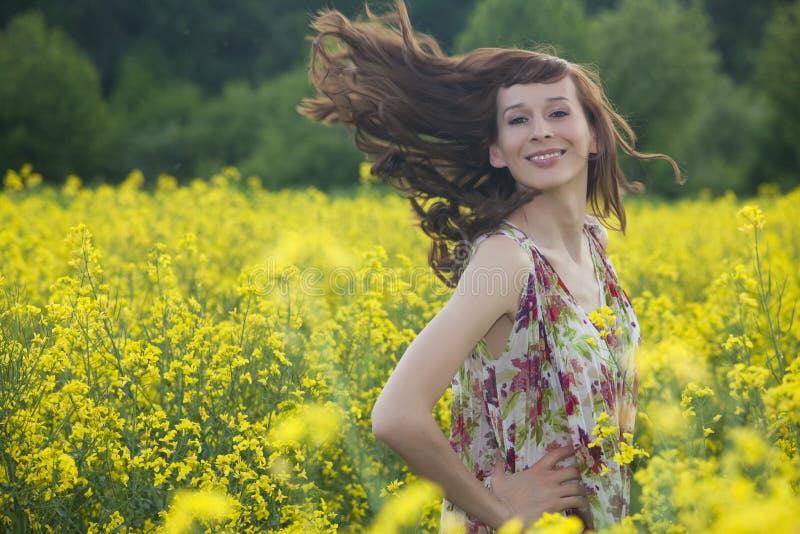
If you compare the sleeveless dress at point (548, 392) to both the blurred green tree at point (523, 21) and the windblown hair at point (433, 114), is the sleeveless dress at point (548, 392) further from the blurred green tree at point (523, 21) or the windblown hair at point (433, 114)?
the blurred green tree at point (523, 21)

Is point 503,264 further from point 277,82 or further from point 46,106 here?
point 277,82

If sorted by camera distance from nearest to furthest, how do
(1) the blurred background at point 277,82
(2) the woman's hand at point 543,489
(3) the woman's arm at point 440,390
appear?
(3) the woman's arm at point 440,390, (2) the woman's hand at point 543,489, (1) the blurred background at point 277,82

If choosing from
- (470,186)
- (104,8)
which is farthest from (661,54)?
(470,186)

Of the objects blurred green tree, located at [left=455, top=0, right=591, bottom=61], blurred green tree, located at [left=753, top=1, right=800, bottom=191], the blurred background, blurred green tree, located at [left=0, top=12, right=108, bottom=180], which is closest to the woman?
the blurred background

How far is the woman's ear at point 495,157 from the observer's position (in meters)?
2.27

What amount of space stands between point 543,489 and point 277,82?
91.9ft

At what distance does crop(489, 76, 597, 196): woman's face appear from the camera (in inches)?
84.1

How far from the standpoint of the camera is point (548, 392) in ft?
6.39

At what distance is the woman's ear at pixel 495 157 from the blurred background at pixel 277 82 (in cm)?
1718

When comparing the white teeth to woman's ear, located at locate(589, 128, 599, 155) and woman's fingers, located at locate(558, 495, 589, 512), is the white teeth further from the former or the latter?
woman's fingers, located at locate(558, 495, 589, 512)

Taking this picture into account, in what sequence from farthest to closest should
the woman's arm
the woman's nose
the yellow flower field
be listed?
the woman's nose → the woman's arm → the yellow flower field

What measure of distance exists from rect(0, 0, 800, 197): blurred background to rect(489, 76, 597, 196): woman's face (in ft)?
56.5

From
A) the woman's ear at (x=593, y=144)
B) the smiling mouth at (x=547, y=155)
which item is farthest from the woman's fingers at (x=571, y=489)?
the woman's ear at (x=593, y=144)

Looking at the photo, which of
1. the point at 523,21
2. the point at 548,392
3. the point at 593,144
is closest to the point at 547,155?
the point at 593,144
